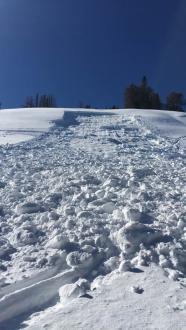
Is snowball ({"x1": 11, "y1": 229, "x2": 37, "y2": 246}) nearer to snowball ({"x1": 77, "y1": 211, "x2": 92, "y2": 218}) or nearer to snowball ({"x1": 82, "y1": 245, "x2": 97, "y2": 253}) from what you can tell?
snowball ({"x1": 82, "y1": 245, "x2": 97, "y2": 253})

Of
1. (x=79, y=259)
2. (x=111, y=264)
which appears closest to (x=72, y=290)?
(x=79, y=259)

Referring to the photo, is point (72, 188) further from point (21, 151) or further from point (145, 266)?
point (21, 151)

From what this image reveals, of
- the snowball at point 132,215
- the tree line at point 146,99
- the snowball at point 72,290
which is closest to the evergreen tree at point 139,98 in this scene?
the tree line at point 146,99

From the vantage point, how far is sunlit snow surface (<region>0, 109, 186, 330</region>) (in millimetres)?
2564

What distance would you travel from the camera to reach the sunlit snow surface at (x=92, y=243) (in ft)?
8.41

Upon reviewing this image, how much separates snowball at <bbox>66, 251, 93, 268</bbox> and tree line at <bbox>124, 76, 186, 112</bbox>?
35208 mm

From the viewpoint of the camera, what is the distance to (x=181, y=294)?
2.72m

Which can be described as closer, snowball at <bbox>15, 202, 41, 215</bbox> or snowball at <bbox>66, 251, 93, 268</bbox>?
snowball at <bbox>66, 251, 93, 268</bbox>

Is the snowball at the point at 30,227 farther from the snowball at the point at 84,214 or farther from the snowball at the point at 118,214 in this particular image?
the snowball at the point at 118,214

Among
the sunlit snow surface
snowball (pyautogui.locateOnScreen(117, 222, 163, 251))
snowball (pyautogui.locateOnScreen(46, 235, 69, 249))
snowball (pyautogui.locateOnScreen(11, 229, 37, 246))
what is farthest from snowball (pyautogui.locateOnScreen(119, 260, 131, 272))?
snowball (pyautogui.locateOnScreen(11, 229, 37, 246))

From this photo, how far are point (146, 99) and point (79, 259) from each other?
36.3 metres

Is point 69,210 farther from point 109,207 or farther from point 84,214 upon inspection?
point 109,207

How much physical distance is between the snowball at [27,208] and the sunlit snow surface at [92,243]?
0.05 ft

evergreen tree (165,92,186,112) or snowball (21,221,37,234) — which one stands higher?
evergreen tree (165,92,186,112)
